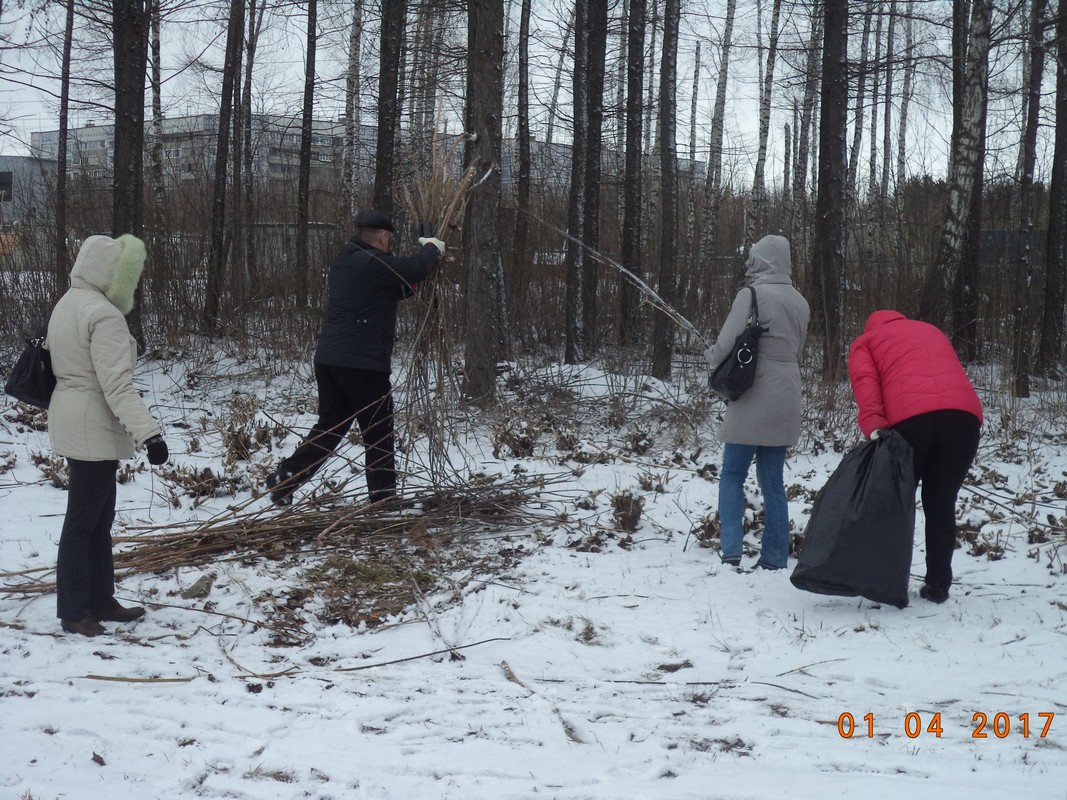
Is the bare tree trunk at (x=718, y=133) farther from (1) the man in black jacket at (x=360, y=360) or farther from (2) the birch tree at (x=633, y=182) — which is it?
(1) the man in black jacket at (x=360, y=360)

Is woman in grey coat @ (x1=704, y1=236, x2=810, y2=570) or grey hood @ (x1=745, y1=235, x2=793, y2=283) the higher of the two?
grey hood @ (x1=745, y1=235, x2=793, y2=283)

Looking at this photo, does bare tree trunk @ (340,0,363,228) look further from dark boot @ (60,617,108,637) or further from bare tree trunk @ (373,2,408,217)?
dark boot @ (60,617,108,637)

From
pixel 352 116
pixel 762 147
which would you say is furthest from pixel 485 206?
pixel 762 147

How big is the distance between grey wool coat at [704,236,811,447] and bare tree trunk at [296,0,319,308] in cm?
818

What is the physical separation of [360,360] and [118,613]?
88.2 inches

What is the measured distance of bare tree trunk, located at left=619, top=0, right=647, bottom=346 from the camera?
1211 cm

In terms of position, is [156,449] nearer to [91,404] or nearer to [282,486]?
[91,404]

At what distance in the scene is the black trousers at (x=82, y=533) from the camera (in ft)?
13.7

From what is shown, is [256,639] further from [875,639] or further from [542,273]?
[542,273]

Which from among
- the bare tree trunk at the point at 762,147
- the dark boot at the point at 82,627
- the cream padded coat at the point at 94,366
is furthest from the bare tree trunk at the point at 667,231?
the dark boot at the point at 82,627

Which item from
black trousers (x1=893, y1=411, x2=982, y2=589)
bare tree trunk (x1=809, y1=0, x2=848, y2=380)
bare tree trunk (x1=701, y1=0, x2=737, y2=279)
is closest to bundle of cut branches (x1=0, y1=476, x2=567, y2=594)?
black trousers (x1=893, y1=411, x2=982, y2=589)

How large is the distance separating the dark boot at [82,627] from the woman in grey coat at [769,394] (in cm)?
335

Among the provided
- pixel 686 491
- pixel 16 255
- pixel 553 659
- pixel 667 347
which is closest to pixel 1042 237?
pixel 667 347

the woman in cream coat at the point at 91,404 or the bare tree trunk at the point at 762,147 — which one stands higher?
the bare tree trunk at the point at 762,147
